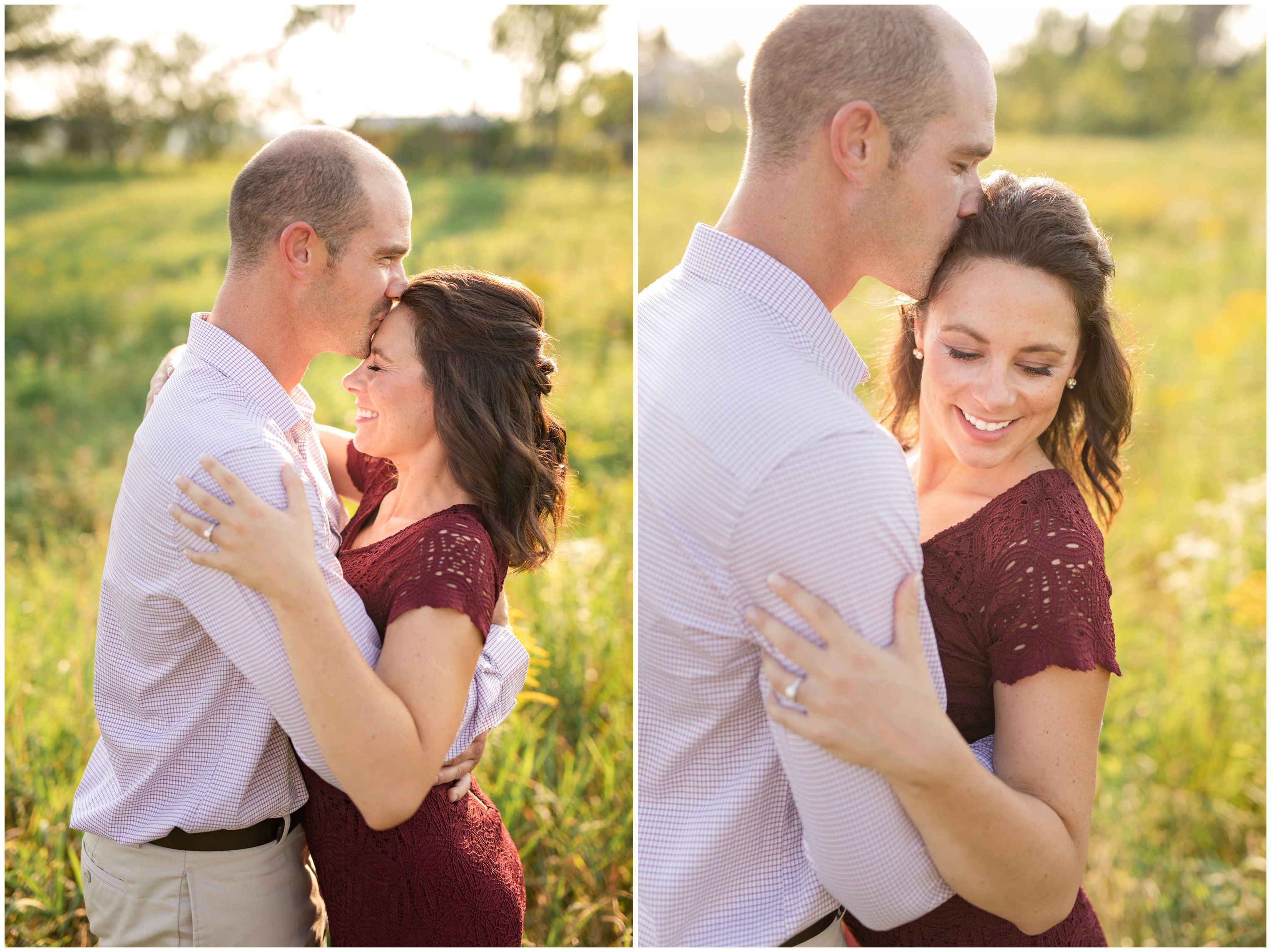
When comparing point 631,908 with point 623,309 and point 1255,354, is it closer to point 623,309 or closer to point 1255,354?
point 623,309

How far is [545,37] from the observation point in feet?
15.0

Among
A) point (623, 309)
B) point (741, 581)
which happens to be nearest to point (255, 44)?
point (623, 309)

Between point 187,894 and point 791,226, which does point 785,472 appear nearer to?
point 791,226

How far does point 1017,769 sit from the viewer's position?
1.55m

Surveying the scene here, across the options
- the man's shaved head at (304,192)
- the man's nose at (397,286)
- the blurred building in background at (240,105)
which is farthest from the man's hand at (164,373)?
the blurred building in background at (240,105)

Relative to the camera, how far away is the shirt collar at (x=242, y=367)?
182cm

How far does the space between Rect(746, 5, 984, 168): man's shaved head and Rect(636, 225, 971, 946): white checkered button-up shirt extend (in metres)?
0.23

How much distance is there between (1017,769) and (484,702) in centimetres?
95

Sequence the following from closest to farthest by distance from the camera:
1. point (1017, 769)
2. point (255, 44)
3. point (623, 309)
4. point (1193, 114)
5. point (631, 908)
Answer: point (1017, 769) → point (631, 908) → point (255, 44) → point (623, 309) → point (1193, 114)

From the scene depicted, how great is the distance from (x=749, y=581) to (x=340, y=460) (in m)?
1.37

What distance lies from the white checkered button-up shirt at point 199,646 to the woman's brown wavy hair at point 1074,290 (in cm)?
121

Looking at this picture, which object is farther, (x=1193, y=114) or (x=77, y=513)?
(x=1193, y=114)

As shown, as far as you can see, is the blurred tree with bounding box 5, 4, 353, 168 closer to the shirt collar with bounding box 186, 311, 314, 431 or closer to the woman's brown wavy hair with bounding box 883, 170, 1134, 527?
the shirt collar with bounding box 186, 311, 314, 431

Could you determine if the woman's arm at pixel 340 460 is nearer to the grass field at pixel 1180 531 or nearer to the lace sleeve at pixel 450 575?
the lace sleeve at pixel 450 575
